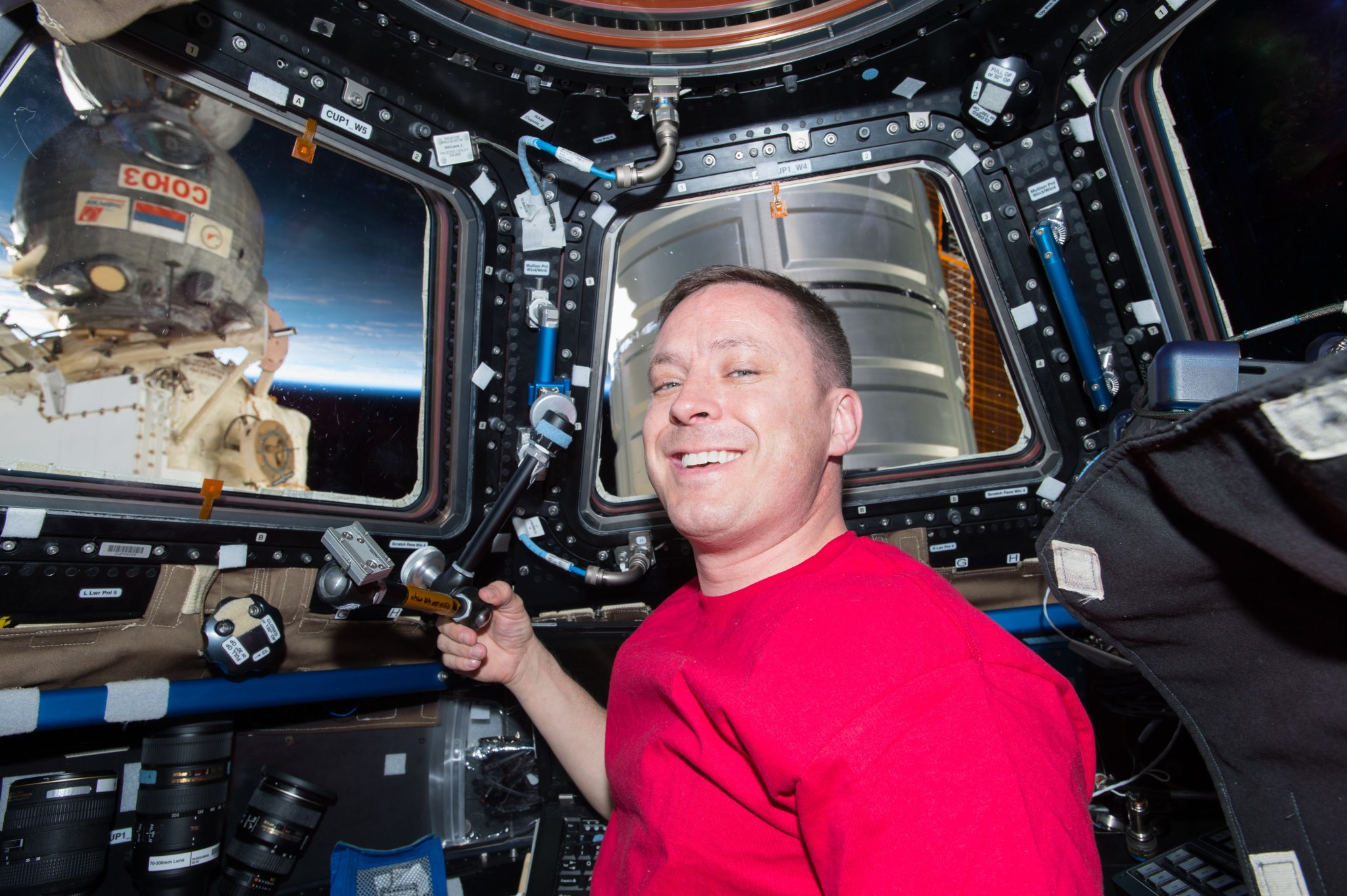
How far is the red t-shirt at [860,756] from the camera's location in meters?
0.89

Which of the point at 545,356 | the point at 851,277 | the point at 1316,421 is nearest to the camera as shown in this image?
the point at 1316,421

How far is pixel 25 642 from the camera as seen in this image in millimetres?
2016

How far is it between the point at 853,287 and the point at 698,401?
A: 5.93 feet

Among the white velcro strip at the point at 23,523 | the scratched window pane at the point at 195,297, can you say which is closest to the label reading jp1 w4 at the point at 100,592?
the white velcro strip at the point at 23,523

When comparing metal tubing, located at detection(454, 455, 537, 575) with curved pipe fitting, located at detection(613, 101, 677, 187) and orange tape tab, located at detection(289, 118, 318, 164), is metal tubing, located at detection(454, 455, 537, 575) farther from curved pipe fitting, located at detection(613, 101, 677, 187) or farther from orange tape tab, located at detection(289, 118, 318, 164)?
orange tape tab, located at detection(289, 118, 318, 164)

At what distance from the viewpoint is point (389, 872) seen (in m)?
2.52

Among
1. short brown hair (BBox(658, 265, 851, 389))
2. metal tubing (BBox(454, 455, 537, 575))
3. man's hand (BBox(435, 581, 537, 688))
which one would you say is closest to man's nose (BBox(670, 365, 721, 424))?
short brown hair (BBox(658, 265, 851, 389))

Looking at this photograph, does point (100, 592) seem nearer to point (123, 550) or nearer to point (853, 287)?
point (123, 550)

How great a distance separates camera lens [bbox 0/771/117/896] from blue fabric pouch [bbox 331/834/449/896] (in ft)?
2.24

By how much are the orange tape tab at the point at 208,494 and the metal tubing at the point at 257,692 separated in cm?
51

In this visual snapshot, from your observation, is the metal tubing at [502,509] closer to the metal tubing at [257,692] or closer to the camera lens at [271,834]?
the metal tubing at [257,692]

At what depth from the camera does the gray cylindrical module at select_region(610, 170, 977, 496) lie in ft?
10.2

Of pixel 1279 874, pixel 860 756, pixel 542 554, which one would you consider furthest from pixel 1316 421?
pixel 542 554

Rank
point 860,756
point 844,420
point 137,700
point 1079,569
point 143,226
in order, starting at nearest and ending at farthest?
point 860,756
point 1079,569
point 844,420
point 137,700
point 143,226
